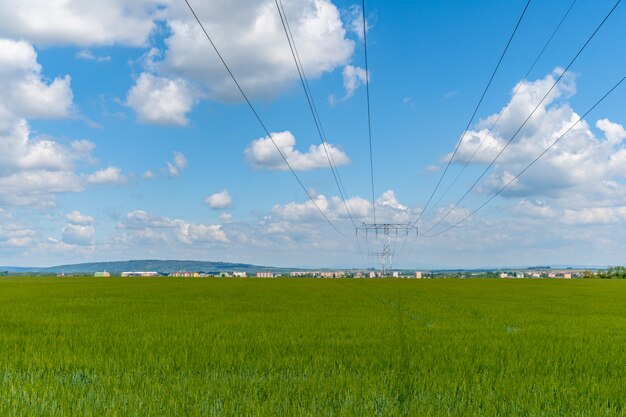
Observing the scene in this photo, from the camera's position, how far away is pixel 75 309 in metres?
21.0

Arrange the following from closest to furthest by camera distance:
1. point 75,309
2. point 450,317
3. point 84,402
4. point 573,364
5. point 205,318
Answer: point 84,402 → point 573,364 → point 205,318 → point 450,317 → point 75,309

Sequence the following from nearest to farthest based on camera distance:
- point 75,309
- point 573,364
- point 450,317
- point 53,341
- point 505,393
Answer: point 505,393, point 573,364, point 53,341, point 450,317, point 75,309

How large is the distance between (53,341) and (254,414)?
7.66 metres

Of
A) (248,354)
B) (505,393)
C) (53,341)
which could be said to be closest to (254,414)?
(505,393)

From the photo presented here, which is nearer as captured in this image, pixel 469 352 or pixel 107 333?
pixel 469 352

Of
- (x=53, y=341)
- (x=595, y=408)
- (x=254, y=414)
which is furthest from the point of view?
(x=53, y=341)

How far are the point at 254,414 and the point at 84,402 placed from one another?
2.02 m

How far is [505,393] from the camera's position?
6746 millimetres

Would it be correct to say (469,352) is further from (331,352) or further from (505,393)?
(505,393)

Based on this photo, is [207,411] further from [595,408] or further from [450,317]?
[450,317]

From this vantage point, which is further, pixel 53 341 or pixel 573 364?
pixel 53 341

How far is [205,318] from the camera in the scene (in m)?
16.8

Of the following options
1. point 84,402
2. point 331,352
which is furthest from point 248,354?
point 84,402

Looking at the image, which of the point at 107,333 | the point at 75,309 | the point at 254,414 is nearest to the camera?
the point at 254,414
